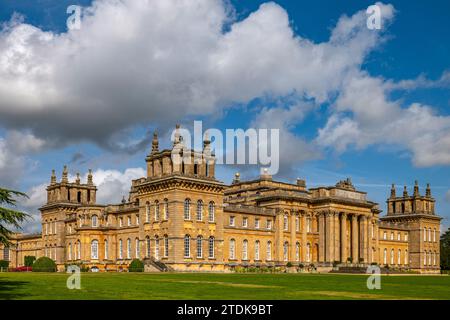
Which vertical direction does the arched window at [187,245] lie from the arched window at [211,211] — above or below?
below

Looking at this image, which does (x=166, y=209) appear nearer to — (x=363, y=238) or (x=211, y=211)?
(x=211, y=211)

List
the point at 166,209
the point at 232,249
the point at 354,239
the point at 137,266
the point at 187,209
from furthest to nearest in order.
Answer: the point at 354,239
the point at 232,249
the point at 166,209
the point at 187,209
the point at 137,266

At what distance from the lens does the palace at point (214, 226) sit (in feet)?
217

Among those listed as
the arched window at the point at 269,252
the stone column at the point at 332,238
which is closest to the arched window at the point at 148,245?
the arched window at the point at 269,252

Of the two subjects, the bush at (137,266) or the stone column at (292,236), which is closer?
the bush at (137,266)

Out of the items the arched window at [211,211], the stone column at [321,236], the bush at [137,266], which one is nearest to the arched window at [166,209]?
the arched window at [211,211]

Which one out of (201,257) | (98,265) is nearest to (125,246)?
(98,265)

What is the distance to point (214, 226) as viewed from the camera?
68.6 m

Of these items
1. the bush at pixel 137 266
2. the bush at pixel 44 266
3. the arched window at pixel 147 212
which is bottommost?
the bush at pixel 44 266

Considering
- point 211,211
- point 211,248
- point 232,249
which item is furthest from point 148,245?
point 232,249

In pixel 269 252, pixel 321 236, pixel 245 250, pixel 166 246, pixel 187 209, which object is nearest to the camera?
pixel 187 209

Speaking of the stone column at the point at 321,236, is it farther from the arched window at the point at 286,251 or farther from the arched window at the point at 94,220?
the arched window at the point at 94,220

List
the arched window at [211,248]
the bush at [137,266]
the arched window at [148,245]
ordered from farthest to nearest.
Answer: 1. the arched window at [148,245]
2. the arched window at [211,248]
3. the bush at [137,266]

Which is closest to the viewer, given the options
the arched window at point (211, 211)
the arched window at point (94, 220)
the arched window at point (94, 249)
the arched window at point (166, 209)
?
the arched window at point (166, 209)
